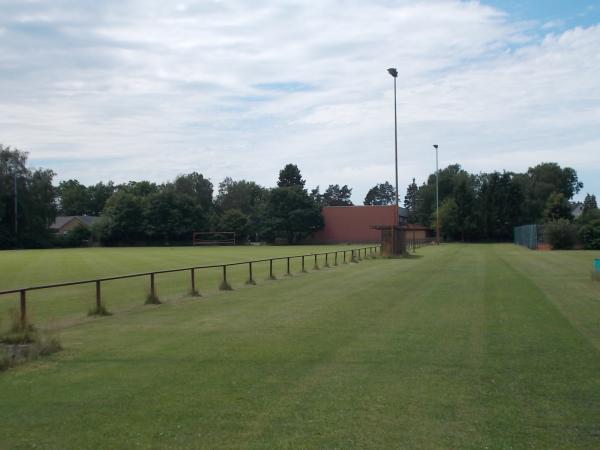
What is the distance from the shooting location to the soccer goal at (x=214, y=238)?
10488 centimetres

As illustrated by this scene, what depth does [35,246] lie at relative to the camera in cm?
9400

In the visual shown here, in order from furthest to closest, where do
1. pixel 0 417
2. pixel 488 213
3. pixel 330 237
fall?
1. pixel 330 237
2. pixel 488 213
3. pixel 0 417

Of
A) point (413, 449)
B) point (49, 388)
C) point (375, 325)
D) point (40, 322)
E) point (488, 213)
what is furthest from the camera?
point (488, 213)

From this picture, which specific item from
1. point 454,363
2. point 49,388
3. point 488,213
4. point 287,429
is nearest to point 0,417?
point 49,388

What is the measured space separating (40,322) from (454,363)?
971 cm

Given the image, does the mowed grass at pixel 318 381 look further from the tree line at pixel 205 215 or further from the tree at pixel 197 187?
the tree at pixel 197 187

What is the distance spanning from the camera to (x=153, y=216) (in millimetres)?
104625

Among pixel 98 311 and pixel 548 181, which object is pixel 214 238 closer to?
pixel 548 181

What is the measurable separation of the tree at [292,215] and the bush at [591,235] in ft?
172

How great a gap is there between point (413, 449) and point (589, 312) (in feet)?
35.0

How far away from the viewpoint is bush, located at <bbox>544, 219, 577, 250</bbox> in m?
58.5

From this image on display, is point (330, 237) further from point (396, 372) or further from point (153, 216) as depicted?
point (396, 372)

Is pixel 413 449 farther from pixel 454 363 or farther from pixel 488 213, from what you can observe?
pixel 488 213

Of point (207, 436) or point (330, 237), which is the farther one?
point (330, 237)
